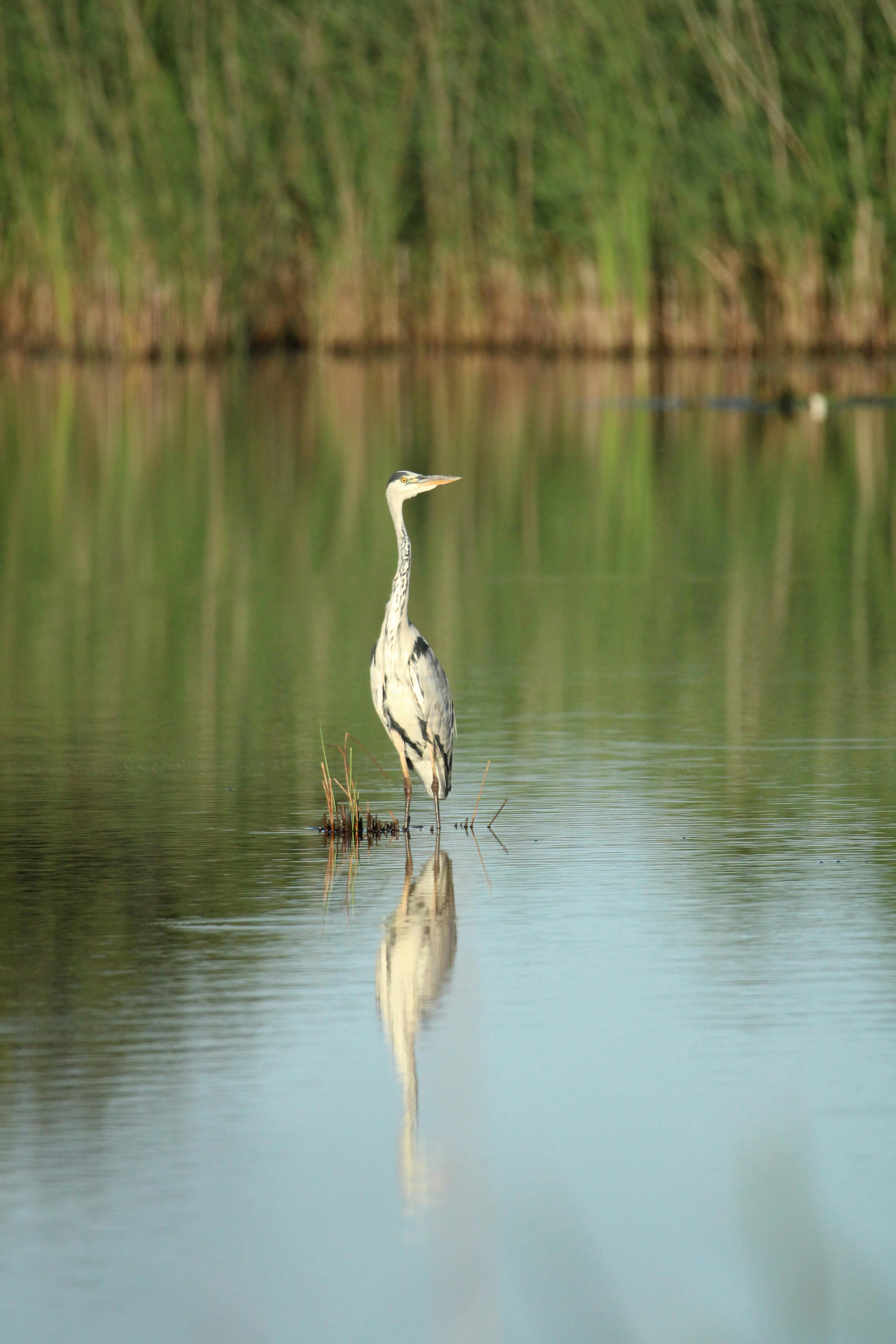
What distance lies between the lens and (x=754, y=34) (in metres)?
22.0

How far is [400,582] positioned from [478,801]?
1.96 feet

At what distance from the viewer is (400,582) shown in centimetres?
628

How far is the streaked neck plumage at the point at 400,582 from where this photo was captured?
6055 mm

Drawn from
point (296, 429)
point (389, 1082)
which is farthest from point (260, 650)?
point (296, 429)

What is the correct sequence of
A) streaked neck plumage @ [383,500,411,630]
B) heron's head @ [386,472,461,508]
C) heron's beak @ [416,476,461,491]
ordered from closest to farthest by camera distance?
streaked neck plumage @ [383,500,411,630]
heron's beak @ [416,476,461,491]
heron's head @ [386,472,461,508]

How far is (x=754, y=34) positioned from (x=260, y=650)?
14.6 metres

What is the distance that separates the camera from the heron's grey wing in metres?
5.95

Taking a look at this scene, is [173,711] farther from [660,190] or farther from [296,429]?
[660,190]

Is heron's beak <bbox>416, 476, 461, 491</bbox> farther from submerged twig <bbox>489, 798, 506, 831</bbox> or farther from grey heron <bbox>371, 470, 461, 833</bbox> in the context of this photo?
submerged twig <bbox>489, 798, 506, 831</bbox>

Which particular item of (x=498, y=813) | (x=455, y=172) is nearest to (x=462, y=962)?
(x=498, y=813)

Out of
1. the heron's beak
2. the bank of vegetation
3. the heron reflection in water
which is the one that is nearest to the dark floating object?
the heron reflection in water

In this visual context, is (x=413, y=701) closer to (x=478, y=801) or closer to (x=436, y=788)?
Result: (x=436, y=788)

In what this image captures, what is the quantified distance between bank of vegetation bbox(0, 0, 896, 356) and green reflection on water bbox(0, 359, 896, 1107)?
4504mm

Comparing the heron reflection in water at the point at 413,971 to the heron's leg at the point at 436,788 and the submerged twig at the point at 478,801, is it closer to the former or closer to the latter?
the heron's leg at the point at 436,788
